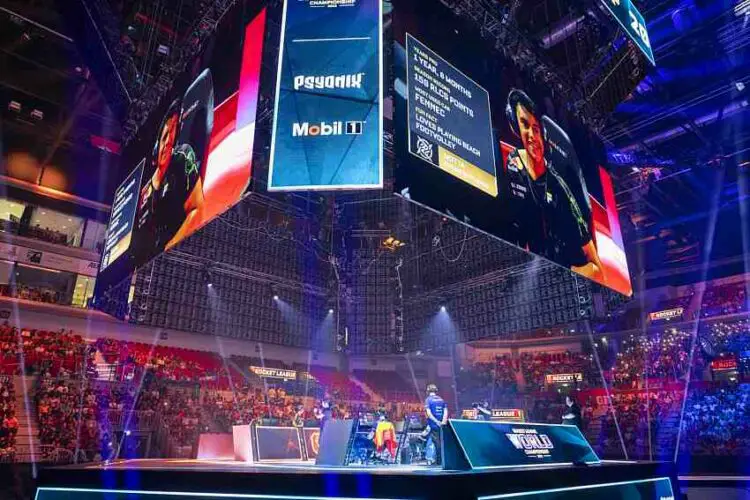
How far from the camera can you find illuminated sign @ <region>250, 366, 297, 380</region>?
1891cm

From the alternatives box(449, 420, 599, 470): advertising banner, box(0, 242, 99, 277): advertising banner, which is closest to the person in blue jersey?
box(449, 420, 599, 470): advertising banner

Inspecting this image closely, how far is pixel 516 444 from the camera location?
4.26 metres

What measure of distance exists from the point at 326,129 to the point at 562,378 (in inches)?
889

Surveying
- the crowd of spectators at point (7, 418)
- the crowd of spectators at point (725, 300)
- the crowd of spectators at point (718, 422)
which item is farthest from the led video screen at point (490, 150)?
the crowd of spectators at point (725, 300)

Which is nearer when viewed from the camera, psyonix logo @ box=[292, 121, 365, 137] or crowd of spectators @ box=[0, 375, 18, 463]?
psyonix logo @ box=[292, 121, 365, 137]

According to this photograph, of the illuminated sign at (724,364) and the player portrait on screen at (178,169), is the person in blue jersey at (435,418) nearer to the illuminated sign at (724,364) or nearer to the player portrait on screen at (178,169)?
the player portrait on screen at (178,169)

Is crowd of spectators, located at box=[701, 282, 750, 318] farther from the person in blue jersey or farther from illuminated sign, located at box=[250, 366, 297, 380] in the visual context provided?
the person in blue jersey

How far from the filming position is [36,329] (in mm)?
16922

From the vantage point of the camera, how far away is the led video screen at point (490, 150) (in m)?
6.02

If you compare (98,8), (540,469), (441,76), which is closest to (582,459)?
(540,469)

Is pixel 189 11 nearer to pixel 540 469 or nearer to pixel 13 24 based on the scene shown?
pixel 13 24

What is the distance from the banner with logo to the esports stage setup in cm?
2

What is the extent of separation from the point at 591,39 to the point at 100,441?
1490cm

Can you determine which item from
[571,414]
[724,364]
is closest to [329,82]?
[571,414]
